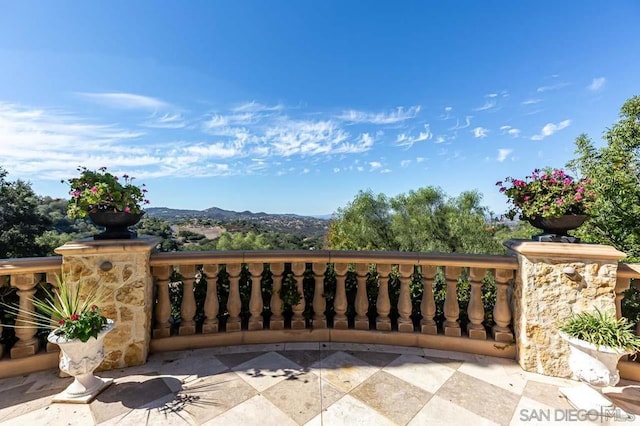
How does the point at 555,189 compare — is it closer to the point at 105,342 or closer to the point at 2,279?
the point at 105,342

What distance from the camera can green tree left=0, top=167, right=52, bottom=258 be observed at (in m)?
14.1

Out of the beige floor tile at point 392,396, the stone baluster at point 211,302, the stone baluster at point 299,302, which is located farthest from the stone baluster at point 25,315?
the beige floor tile at point 392,396

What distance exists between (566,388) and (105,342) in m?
4.28

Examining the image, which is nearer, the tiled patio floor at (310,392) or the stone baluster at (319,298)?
the tiled patio floor at (310,392)

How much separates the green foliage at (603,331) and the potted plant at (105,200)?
4145 mm

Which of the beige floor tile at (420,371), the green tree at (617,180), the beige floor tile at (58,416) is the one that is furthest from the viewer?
the green tree at (617,180)

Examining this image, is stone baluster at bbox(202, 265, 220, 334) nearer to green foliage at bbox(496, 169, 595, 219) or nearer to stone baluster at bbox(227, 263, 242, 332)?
stone baluster at bbox(227, 263, 242, 332)

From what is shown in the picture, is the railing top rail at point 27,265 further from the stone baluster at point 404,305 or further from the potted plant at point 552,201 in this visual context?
the potted plant at point 552,201

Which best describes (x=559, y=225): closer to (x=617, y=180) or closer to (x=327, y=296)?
(x=327, y=296)

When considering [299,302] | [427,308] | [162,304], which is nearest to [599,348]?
[427,308]

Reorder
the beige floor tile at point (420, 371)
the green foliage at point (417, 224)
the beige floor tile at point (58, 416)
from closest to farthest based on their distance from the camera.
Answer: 1. the beige floor tile at point (58, 416)
2. the beige floor tile at point (420, 371)
3. the green foliage at point (417, 224)

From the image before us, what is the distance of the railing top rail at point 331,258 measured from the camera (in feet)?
9.12

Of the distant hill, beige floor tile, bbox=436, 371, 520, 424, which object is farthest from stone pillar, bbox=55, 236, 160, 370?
the distant hill

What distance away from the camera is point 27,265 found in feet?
8.05
